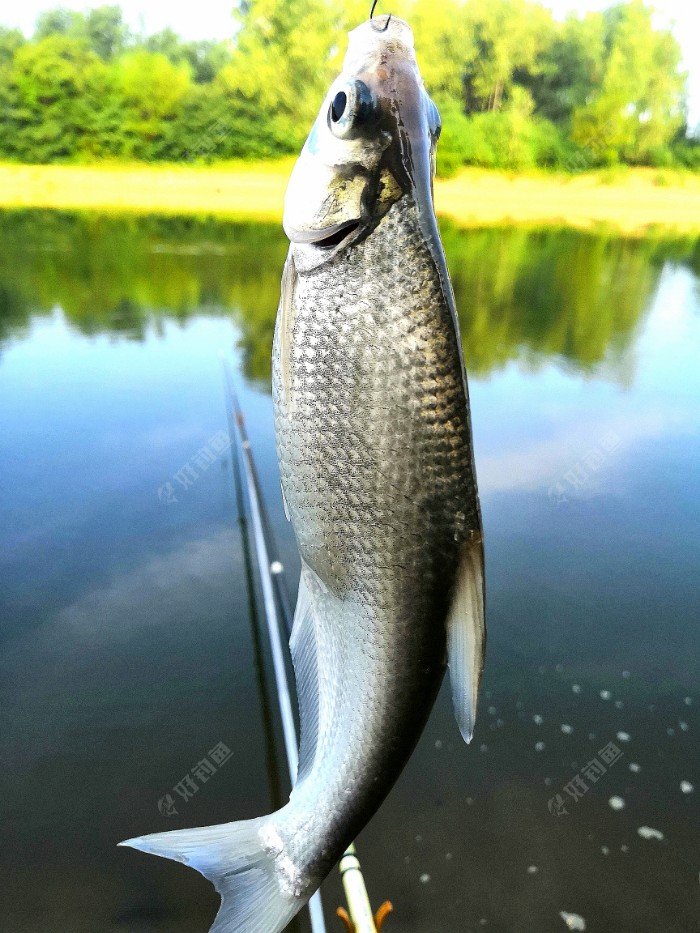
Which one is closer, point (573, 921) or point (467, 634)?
point (467, 634)

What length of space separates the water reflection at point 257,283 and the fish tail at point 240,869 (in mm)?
7347

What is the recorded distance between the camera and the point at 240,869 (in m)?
1.29

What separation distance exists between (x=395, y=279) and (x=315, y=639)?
0.70 m

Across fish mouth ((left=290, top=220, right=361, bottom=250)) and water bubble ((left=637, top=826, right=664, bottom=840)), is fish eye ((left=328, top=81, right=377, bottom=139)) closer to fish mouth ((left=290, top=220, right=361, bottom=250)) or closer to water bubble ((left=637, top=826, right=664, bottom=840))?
fish mouth ((left=290, top=220, right=361, bottom=250))

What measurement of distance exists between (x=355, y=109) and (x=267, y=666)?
3.21 meters

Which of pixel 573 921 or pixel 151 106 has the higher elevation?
pixel 151 106

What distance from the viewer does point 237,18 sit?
1900cm

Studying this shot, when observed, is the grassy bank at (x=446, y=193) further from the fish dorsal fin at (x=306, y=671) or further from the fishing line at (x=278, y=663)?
the fish dorsal fin at (x=306, y=671)

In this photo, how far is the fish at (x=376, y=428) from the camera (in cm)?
102

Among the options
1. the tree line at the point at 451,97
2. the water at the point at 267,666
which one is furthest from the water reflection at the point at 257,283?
the tree line at the point at 451,97

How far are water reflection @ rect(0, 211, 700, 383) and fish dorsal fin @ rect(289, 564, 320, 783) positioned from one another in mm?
7236

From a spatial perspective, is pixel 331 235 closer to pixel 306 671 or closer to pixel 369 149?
pixel 369 149

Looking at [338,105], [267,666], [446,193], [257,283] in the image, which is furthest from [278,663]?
[446,193]

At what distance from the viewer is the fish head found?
1.04 metres
